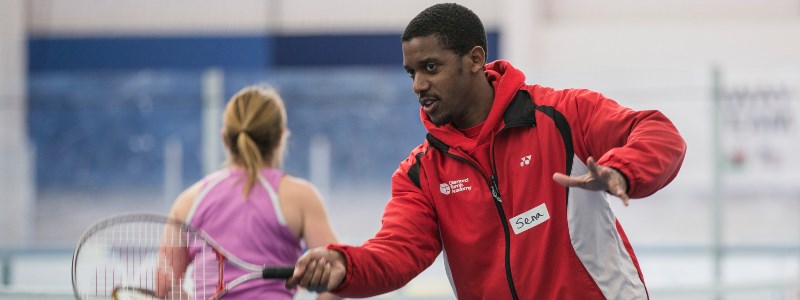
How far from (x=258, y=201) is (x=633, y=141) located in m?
1.45

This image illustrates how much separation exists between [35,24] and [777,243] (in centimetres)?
910

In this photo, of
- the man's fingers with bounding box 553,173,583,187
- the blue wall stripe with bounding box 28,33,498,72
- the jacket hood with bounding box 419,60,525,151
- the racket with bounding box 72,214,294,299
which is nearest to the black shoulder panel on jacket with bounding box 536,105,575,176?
the jacket hood with bounding box 419,60,525,151

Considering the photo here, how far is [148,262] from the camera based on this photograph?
9.88 ft

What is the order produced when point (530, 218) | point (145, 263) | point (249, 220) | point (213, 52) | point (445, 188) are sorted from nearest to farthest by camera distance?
point (530, 218), point (445, 188), point (145, 263), point (249, 220), point (213, 52)

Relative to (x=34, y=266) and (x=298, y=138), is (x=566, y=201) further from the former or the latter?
(x=298, y=138)

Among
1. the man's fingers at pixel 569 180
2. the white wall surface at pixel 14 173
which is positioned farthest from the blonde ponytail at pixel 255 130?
the white wall surface at pixel 14 173

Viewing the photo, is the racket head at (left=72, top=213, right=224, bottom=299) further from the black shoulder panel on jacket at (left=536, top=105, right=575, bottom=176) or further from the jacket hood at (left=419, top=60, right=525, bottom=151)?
the black shoulder panel on jacket at (left=536, top=105, right=575, bottom=176)

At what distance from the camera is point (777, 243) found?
9672mm

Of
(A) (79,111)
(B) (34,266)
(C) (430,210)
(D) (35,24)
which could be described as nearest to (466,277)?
(C) (430,210)

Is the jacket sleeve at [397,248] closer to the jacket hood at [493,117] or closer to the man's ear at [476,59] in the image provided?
the jacket hood at [493,117]

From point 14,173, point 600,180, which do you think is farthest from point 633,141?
point 14,173

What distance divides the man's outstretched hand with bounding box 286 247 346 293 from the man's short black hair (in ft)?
1.86

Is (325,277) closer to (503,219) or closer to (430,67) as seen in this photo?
(503,219)

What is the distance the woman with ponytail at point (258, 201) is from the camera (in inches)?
131
